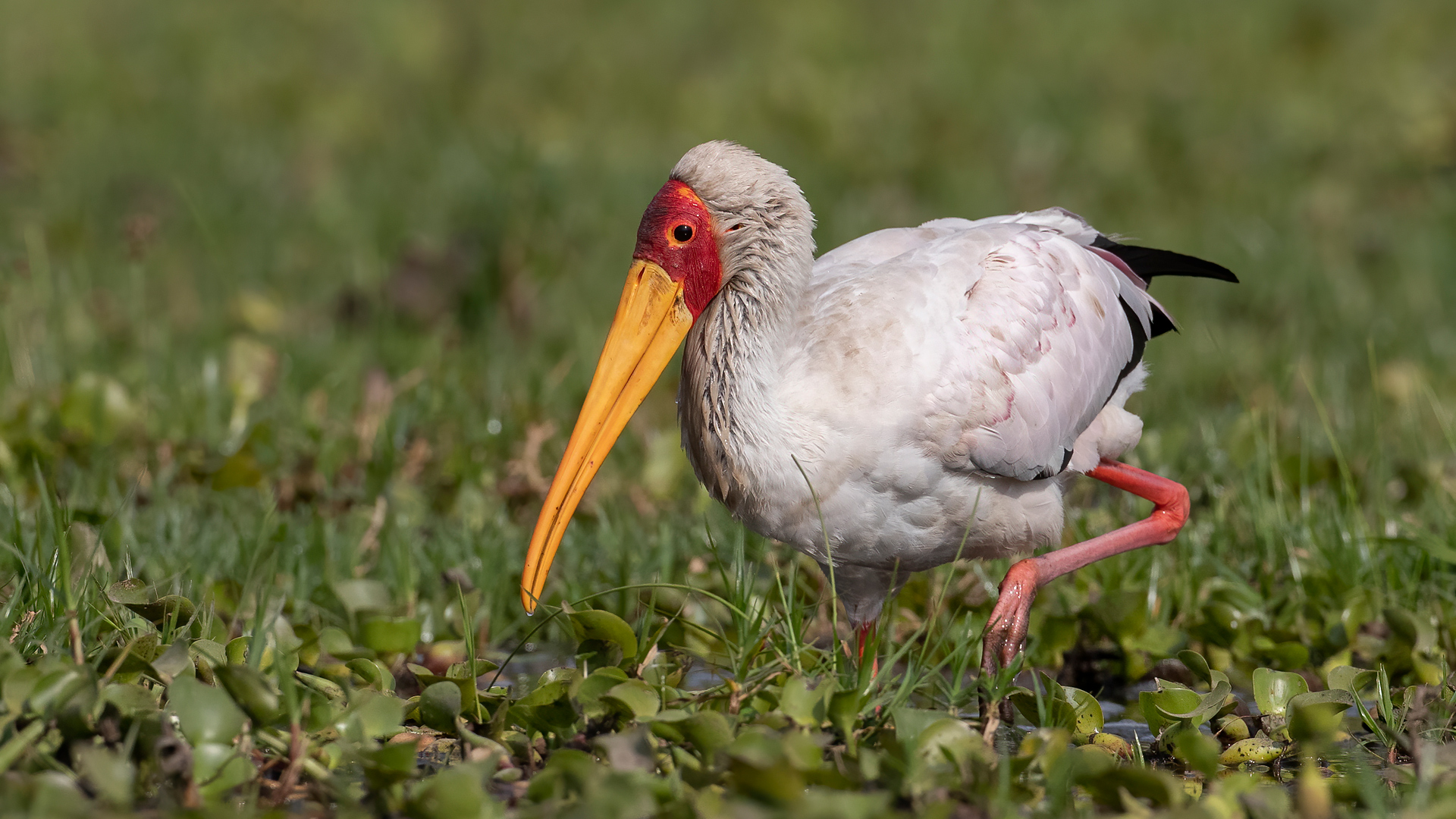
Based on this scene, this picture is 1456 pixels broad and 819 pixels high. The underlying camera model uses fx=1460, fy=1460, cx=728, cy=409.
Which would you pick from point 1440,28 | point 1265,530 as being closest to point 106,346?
point 1265,530

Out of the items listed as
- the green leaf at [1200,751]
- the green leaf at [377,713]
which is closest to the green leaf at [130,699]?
the green leaf at [377,713]

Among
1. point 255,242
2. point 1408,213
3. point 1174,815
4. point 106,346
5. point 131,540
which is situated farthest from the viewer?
point 1408,213

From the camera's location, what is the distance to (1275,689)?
3.24 m

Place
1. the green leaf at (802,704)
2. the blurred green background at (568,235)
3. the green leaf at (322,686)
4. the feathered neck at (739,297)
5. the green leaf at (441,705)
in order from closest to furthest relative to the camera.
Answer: the green leaf at (802,704) → the green leaf at (441,705) → the green leaf at (322,686) → the feathered neck at (739,297) → the blurred green background at (568,235)

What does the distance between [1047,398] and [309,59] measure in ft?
28.0

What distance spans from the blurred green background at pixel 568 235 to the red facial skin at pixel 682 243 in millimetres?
1000

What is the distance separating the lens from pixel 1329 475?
15.3ft

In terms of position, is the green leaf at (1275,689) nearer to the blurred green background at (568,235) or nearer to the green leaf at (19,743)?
the blurred green background at (568,235)

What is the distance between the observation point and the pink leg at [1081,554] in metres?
3.55

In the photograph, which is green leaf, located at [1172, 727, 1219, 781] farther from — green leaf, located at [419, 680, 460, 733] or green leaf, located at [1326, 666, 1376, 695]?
green leaf, located at [419, 680, 460, 733]

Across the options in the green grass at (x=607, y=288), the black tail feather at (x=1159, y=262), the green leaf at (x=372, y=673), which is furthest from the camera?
the black tail feather at (x=1159, y=262)

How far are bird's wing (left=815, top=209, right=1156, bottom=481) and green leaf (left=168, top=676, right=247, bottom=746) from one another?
5.14ft

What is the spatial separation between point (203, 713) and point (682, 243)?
1501mm

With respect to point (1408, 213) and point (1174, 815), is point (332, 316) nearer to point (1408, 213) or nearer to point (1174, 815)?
point (1174, 815)
